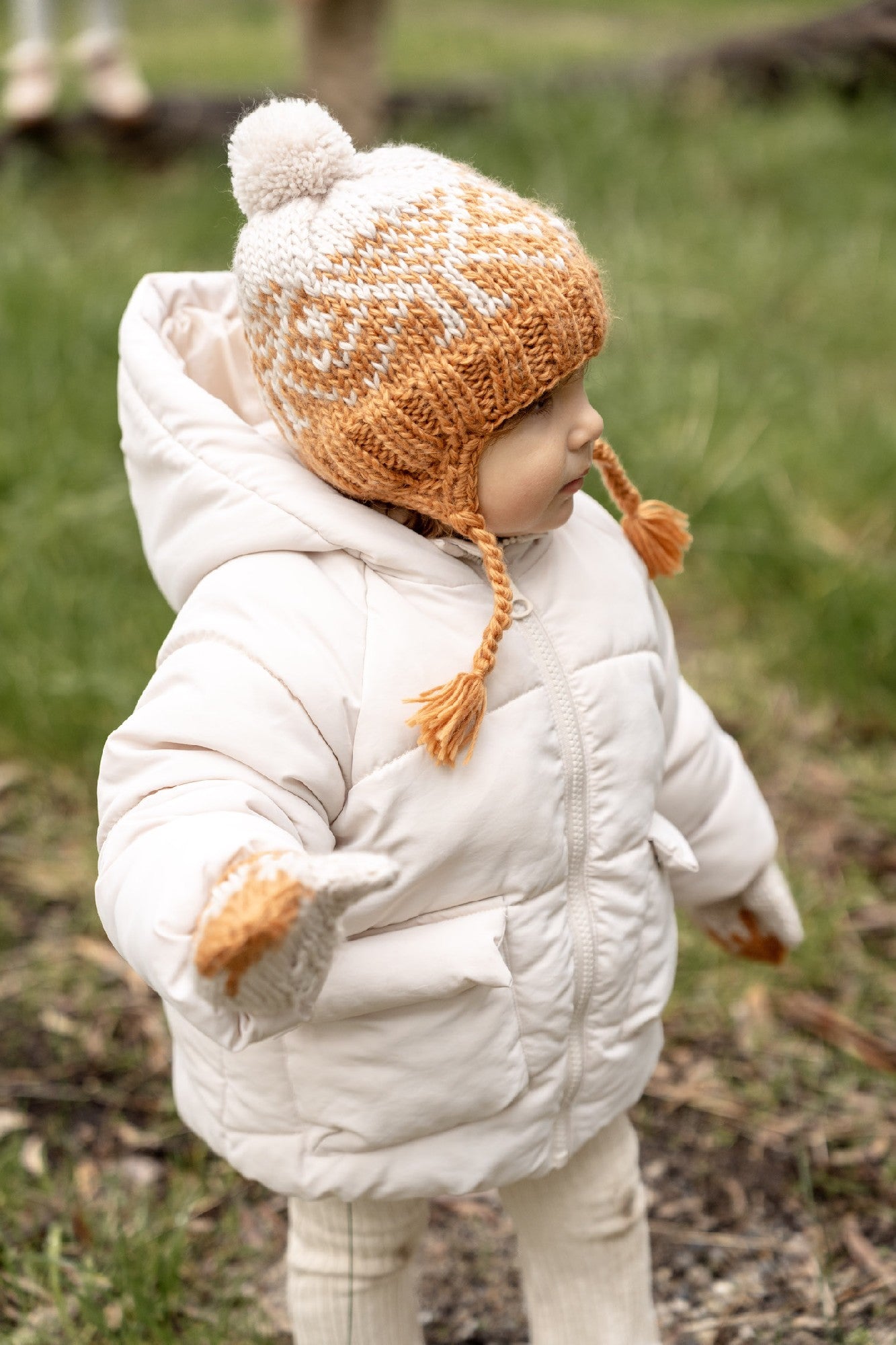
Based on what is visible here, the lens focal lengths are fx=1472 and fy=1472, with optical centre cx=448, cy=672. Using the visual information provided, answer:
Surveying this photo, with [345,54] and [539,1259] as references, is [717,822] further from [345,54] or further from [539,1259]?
[345,54]

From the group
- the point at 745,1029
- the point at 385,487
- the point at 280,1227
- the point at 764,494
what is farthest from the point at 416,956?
the point at 764,494

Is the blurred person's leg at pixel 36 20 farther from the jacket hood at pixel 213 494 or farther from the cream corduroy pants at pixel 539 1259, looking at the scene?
the cream corduroy pants at pixel 539 1259

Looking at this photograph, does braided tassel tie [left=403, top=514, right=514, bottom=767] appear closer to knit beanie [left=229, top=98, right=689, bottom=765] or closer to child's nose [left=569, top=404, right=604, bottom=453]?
knit beanie [left=229, top=98, right=689, bottom=765]

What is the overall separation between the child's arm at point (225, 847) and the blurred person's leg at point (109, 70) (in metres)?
5.67

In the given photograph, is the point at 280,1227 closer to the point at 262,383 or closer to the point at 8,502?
the point at 262,383

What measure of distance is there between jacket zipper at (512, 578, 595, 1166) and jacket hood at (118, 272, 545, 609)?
0.32 ft

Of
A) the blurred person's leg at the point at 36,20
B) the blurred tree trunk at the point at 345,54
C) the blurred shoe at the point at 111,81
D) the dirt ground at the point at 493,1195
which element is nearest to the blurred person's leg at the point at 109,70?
the blurred shoe at the point at 111,81

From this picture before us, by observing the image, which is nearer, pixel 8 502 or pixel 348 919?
pixel 348 919

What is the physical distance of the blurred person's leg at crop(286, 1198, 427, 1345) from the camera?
162cm

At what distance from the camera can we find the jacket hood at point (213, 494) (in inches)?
56.4

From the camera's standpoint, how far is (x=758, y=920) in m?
1.88

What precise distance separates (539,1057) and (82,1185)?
0.98 meters

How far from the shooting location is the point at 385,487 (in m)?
1.42

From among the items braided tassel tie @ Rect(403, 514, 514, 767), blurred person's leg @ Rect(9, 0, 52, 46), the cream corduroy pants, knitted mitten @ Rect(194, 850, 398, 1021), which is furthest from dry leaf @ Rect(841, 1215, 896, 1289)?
blurred person's leg @ Rect(9, 0, 52, 46)
